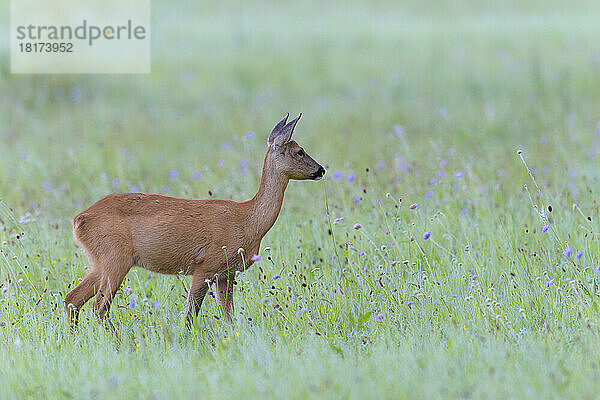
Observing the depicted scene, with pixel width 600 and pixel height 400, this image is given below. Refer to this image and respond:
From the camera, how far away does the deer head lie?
5.52m

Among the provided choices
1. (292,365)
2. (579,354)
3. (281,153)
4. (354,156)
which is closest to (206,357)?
A: (292,365)

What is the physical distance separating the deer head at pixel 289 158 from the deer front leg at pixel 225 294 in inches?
29.3

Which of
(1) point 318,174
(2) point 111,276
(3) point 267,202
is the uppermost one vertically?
(1) point 318,174

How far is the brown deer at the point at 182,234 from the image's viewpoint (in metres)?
5.34

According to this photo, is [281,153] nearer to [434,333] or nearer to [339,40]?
[434,333]

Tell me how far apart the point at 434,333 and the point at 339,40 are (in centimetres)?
1368

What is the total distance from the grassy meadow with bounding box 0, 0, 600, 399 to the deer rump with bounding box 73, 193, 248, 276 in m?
0.30

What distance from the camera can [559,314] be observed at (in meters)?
5.27

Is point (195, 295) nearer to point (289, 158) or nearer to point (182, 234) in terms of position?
point (182, 234)

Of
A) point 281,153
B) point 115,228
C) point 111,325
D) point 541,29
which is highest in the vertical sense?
point 541,29

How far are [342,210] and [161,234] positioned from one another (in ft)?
8.50

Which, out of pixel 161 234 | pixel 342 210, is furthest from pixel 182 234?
pixel 342 210

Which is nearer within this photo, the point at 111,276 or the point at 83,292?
the point at 111,276

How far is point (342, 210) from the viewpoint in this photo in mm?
7695
